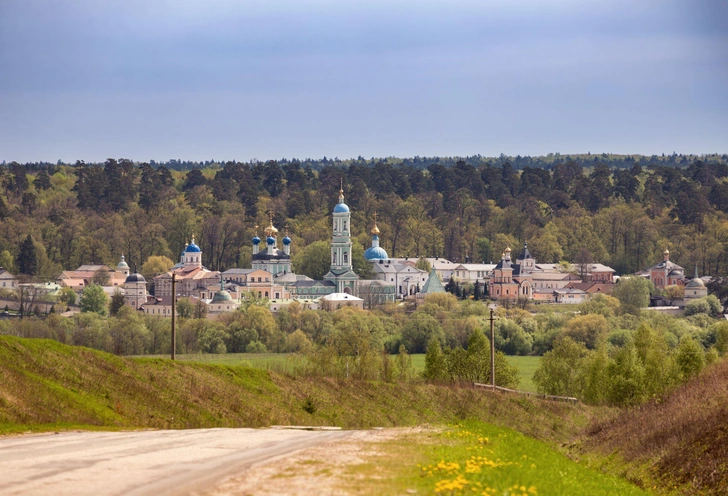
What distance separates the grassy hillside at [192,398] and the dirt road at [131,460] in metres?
2.62

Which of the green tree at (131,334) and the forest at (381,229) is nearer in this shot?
the green tree at (131,334)

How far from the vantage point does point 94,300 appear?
116 metres

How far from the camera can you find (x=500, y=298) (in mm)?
136375

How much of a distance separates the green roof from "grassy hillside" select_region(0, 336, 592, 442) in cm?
10447

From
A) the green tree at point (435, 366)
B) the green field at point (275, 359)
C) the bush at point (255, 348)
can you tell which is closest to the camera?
the green tree at point (435, 366)

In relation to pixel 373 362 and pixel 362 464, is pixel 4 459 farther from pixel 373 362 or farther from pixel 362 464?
pixel 373 362

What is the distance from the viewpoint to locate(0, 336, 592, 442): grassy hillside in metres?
21.2

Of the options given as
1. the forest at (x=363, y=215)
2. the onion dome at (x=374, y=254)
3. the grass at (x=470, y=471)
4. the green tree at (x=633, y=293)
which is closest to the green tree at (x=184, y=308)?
the forest at (x=363, y=215)

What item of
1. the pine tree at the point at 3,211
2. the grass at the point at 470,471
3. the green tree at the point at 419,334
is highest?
the pine tree at the point at 3,211

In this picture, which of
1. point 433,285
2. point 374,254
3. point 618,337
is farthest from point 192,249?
point 618,337

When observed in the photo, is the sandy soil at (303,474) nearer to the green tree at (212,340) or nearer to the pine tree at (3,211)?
the green tree at (212,340)

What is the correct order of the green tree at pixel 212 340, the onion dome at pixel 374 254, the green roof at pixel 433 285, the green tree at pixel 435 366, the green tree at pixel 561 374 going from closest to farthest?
1. the green tree at pixel 435 366
2. the green tree at pixel 561 374
3. the green tree at pixel 212 340
4. the green roof at pixel 433 285
5. the onion dome at pixel 374 254

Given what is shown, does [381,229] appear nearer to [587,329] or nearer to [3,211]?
[3,211]

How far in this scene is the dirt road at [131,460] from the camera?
12406 millimetres
